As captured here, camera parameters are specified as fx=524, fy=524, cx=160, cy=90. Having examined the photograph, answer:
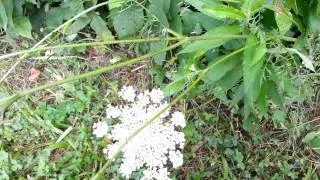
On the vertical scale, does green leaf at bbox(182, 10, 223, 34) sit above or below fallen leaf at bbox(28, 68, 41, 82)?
above

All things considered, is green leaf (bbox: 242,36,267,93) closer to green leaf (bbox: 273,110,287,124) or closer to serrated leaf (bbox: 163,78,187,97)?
serrated leaf (bbox: 163,78,187,97)

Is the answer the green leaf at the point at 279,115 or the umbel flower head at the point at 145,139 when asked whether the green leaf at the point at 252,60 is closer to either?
the umbel flower head at the point at 145,139

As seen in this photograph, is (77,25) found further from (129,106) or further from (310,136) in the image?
(310,136)

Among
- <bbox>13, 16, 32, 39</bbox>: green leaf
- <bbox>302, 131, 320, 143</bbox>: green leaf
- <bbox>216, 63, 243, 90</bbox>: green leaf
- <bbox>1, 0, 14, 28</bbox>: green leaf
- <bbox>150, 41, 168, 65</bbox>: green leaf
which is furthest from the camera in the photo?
<bbox>13, 16, 32, 39</bbox>: green leaf

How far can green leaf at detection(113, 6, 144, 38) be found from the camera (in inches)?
80.7

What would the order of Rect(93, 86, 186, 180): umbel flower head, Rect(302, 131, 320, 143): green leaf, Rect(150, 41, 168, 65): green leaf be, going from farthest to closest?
Rect(150, 41, 168, 65): green leaf
Rect(302, 131, 320, 143): green leaf
Rect(93, 86, 186, 180): umbel flower head

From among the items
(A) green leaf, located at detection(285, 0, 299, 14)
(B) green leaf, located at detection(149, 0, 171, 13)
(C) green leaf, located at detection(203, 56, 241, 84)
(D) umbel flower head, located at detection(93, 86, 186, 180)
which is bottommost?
(D) umbel flower head, located at detection(93, 86, 186, 180)

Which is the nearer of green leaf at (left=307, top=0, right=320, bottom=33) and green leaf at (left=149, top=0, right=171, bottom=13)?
green leaf at (left=307, top=0, right=320, bottom=33)

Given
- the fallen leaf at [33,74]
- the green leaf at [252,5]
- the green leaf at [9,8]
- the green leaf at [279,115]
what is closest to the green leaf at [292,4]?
the green leaf at [252,5]

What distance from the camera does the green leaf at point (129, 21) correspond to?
2049 mm

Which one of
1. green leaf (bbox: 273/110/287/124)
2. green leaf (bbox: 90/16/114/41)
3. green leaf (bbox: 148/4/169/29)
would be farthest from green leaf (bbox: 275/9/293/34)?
green leaf (bbox: 90/16/114/41)

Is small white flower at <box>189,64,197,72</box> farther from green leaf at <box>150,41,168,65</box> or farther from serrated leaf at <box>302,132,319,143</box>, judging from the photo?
serrated leaf at <box>302,132,319,143</box>

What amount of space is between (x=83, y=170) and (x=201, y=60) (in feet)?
2.20

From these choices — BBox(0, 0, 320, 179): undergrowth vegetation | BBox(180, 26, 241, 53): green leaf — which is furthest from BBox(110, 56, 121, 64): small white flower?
BBox(180, 26, 241, 53): green leaf
